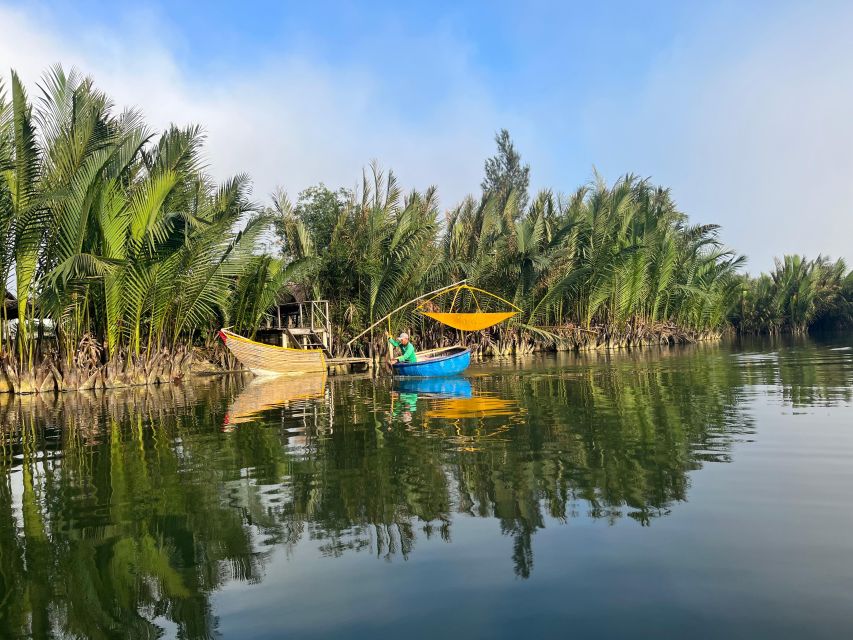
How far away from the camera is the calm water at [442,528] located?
3252mm

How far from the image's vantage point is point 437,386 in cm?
1534

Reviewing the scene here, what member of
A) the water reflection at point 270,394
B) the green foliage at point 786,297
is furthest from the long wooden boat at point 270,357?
the green foliage at point 786,297

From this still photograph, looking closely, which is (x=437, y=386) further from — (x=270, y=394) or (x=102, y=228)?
(x=102, y=228)

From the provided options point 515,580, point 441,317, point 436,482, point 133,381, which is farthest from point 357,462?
point 441,317

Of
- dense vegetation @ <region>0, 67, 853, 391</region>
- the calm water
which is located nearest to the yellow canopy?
dense vegetation @ <region>0, 67, 853, 391</region>

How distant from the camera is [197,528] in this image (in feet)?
15.4

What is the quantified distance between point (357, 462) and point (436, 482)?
3.90 ft

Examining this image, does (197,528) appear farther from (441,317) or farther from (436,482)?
(441,317)

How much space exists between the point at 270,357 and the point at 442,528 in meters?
16.4

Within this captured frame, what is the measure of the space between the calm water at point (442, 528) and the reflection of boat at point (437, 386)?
4269 millimetres

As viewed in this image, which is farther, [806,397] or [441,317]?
[441,317]

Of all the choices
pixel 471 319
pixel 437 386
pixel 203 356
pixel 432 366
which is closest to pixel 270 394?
pixel 437 386

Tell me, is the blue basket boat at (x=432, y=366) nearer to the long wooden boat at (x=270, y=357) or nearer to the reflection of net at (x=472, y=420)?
the long wooden boat at (x=270, y=357)

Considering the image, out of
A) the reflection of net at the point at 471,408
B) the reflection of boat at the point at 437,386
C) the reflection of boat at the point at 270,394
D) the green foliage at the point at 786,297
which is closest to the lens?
the reflection of net at the point at 471,408
